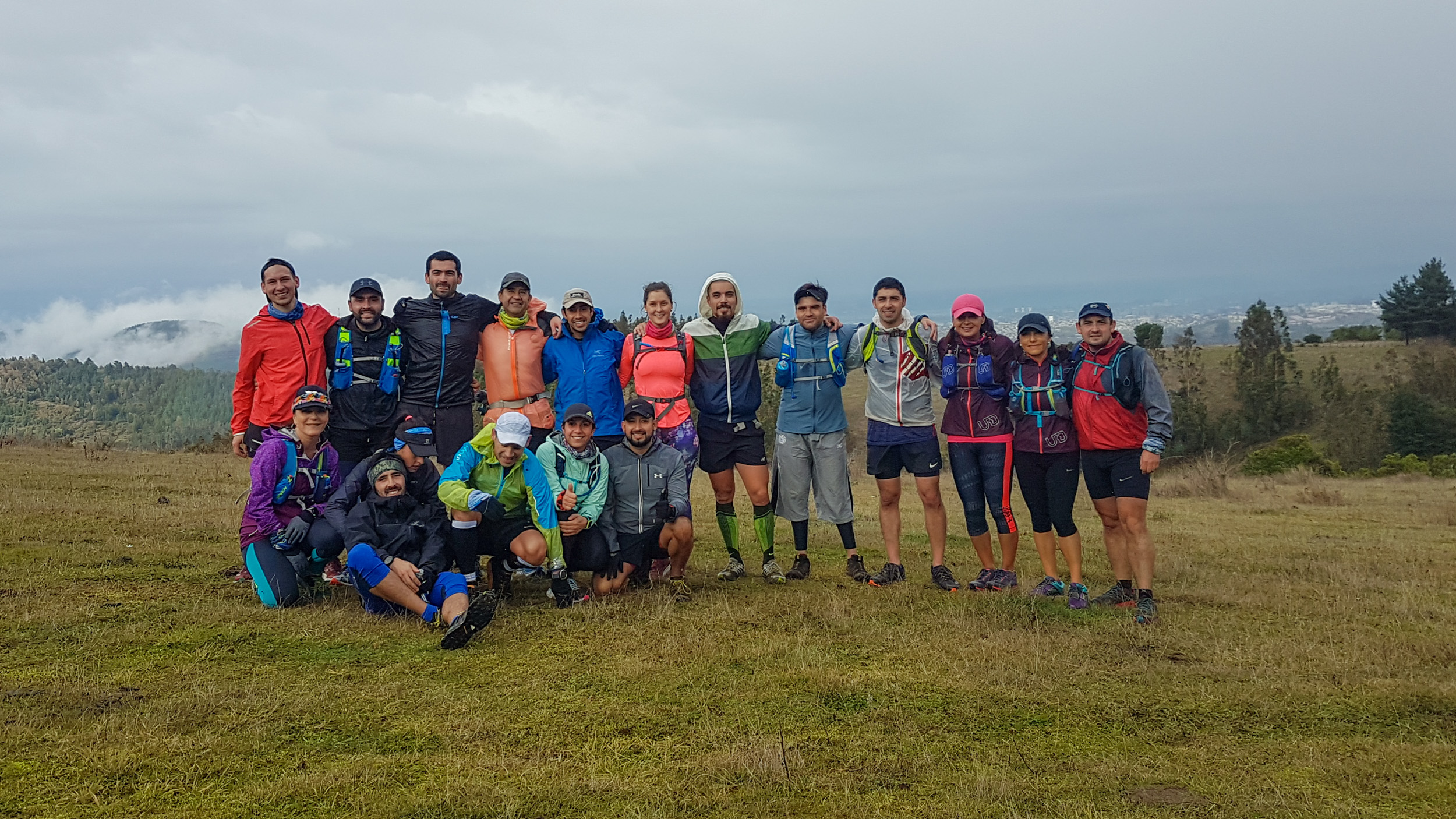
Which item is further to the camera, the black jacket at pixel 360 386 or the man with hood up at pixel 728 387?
the man with hood up at pixel 728 387

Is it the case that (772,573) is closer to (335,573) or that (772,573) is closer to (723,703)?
(723,703)

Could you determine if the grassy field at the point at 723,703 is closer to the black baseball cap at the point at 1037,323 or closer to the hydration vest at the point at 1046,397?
the hydration vest at the point at 1046,397

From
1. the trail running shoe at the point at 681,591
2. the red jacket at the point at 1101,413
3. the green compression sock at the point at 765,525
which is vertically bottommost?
the trail running shoe at the point at 681,591

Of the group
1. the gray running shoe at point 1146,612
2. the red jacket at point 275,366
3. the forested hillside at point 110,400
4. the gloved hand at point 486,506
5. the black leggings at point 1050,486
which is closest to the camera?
the gloved hand at point 486,506

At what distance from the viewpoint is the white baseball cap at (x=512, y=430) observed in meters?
7.07

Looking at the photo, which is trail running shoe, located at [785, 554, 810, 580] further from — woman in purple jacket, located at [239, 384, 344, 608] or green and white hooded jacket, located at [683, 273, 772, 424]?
woman in purple jacket, located at [239, 384, 344, 608]

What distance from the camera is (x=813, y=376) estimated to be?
8.59 meters

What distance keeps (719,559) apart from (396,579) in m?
4.22

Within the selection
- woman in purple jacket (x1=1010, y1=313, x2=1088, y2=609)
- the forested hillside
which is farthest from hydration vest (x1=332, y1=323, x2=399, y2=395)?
the forested hillside

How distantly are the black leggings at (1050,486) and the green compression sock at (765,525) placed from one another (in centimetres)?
239

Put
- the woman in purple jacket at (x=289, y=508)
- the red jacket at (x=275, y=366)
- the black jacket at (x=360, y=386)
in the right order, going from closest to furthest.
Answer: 1. the woman in purple jacket at (x=289, y=508)
2. the red jacket at (x=275, y=366)
3. the black jacket at (x=360, y=386)

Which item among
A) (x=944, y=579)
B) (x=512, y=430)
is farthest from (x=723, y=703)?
(x=944, y=579)

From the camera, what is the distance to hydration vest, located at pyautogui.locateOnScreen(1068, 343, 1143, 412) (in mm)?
7297

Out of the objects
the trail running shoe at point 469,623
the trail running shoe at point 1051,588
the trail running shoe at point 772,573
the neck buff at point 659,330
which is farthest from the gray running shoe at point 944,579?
the trail running shoe at point 469,623
